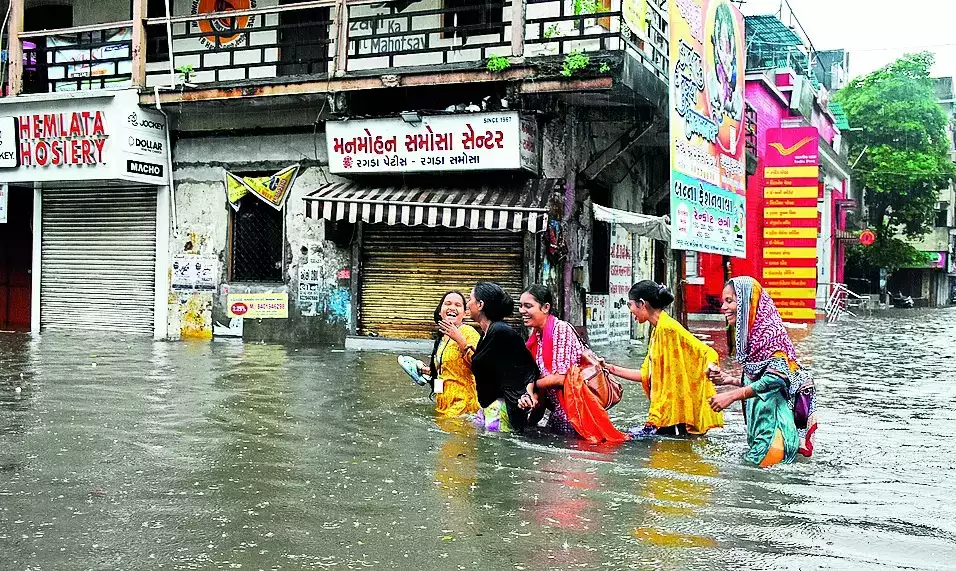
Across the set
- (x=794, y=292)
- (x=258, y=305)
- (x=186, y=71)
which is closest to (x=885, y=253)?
(x=794, y=292)

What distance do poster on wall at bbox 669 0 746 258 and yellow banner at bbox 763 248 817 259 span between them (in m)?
7.49

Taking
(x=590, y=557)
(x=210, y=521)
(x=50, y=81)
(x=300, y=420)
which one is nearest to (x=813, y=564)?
(x=590, y=557)

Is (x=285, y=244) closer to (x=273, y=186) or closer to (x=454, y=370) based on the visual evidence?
(x=273, y=186)

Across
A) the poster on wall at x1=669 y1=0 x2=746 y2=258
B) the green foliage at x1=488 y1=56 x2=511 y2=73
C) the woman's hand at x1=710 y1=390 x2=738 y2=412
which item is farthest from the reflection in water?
the poster on wall at x1=669 y1=0 x2=746 y2=258

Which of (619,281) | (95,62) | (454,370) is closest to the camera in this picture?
(454,370)

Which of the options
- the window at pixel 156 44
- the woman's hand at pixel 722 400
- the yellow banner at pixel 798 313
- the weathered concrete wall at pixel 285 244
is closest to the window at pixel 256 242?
the weathered concrete wall at pixel 285 244

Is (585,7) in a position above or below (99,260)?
above

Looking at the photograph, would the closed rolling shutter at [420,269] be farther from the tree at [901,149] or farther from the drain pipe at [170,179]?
the tree at [901,149]

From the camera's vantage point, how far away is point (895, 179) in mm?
47656

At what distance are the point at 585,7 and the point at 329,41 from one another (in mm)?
3883

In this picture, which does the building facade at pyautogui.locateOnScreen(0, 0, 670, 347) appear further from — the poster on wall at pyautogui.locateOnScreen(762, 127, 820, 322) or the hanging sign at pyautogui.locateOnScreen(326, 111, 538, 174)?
the poster on wall at pyautogui.locateOnScreen(762, 127, 820, 322)

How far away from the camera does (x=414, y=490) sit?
214 inches

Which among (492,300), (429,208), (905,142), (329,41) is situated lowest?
(492,300)

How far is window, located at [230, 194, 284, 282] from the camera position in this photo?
53.9ft
